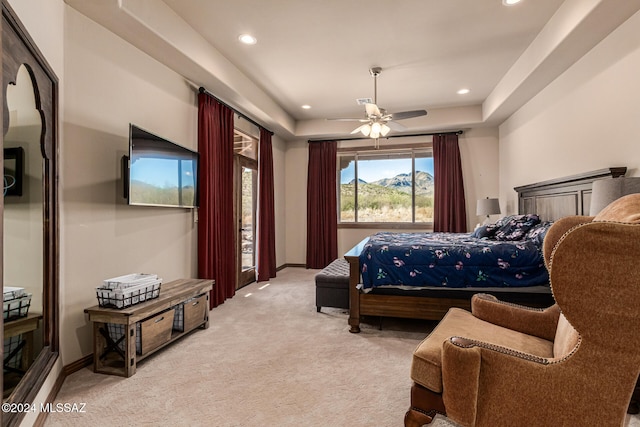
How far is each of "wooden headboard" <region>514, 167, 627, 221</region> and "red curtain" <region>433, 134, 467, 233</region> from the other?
49.2 inches

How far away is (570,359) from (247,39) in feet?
12.0

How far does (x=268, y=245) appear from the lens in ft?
18.6

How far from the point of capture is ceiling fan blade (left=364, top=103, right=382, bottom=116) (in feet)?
12.6

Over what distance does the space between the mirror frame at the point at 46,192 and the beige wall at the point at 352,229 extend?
190 inches

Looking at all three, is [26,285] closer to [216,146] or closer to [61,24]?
[61,24]

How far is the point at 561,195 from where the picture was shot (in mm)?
3615

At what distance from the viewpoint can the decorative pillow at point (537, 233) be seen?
3.07 m

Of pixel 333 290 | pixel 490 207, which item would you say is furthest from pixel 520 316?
pixel 490 207

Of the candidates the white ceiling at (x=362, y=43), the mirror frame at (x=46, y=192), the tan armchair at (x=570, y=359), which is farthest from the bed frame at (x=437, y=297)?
the mirror frame at (x=46, y=192)

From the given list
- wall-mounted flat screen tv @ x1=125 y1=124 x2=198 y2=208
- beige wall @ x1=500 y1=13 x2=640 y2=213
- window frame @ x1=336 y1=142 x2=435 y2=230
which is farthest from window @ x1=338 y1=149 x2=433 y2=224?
Result: wall-mounted flat screen tv @ x1=125 y1=124 x2=198 y2=208

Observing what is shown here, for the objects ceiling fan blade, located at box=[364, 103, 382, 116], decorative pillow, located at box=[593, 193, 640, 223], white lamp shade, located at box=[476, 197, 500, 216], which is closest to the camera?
decorative pillow, located at box=[593, 193, 640, 223]

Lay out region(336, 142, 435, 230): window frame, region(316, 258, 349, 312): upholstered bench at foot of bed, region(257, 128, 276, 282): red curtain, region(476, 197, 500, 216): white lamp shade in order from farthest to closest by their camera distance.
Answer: region(336, 142, 435, 230): window frame
region(257, 128, 276, 282): red curtain
region(476, 197, 500, 216): white lamp shade
region(316, 258, 349, 312): upholstered bench at foot of bed

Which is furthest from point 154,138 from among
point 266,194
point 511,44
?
point 511,44

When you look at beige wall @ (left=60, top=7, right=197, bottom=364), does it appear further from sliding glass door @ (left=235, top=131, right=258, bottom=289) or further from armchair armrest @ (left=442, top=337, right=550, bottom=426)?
armchair armrest @ (left=442, top=337, right=550, bottom=426)
